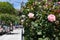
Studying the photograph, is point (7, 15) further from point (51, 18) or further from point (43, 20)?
point (51, 18)

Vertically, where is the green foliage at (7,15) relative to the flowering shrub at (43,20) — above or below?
below

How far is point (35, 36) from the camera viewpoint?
747 cm

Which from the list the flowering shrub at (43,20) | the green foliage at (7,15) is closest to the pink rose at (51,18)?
the flowering shrub at (43,20)

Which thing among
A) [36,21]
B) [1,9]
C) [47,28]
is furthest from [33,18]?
[1,9]

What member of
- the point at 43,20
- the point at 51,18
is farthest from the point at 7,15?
the point at 51,18

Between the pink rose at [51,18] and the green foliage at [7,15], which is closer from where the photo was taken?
the pink rose at [51,18]

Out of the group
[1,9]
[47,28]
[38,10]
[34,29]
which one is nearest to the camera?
[47,28]

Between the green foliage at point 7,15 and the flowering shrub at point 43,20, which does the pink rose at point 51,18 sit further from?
the green foliage at point 7,15

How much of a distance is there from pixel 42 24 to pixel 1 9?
74.4 m

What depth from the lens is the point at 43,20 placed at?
7.15 m

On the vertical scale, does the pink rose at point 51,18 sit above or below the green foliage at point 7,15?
above

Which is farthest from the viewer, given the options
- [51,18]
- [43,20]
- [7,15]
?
[7,15]

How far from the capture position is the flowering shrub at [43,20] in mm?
6941

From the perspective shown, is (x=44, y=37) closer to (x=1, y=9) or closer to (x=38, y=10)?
(x=38, y=10)
